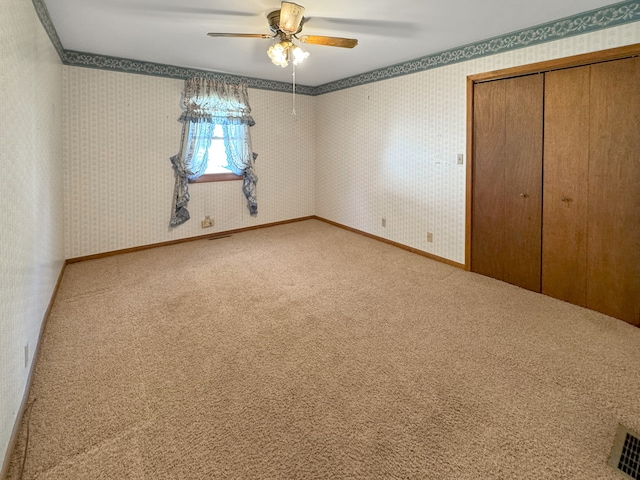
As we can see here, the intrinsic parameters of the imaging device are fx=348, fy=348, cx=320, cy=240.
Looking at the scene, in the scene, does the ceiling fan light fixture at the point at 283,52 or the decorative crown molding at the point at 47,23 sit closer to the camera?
the decorative crown molding at the point at 47,23

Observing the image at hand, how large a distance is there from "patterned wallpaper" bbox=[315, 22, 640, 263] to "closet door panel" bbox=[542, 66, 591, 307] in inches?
12.4

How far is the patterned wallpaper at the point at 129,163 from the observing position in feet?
13.0

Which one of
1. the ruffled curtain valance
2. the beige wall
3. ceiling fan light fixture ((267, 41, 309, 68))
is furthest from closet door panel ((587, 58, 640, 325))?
the ruffled curtain valance

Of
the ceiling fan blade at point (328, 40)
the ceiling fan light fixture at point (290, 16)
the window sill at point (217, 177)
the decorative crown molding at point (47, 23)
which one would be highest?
the decorative crown molding at point (47, 23)

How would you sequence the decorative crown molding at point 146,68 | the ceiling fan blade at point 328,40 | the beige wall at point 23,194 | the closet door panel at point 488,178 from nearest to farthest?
1. the beige wall at point 23,194
2. the ceiling fan blade at point 328,40
3. the closet door panel at point 488,178
4. the decorative crown molding at point 146,68

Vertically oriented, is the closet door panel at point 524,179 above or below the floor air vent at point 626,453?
above

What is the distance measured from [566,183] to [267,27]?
2.90 meters

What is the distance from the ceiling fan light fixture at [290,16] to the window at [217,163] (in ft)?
8.53

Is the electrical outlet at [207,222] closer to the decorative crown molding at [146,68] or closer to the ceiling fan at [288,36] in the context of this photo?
the decorative crown molding at [146,68]

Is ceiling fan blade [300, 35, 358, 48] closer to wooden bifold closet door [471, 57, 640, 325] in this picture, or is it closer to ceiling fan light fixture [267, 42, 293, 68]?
ceiling fan light fixture [267, 42, 293, 68]

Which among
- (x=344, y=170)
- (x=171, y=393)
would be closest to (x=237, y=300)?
(x=171, y=393)

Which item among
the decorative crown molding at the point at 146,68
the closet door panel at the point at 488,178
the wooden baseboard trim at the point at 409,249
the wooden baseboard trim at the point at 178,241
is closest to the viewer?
the closet door panel at the point at 488,178

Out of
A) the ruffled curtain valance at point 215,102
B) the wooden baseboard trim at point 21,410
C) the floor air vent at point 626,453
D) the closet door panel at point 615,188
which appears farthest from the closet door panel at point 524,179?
the wooden baseboard trim at point 21,410

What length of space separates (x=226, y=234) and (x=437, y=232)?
3.06 metres
